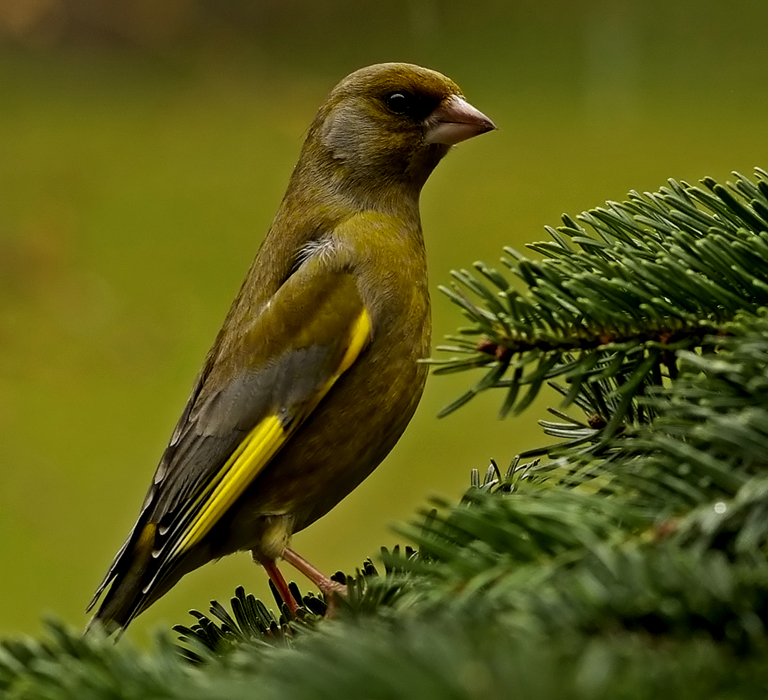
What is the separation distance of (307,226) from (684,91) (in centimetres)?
191

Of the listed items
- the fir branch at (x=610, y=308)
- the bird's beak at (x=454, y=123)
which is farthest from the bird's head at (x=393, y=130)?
the fir branch at (x=610, y=308)

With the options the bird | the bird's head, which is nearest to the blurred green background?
the bird's head

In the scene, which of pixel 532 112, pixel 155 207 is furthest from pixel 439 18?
pixel 155 207

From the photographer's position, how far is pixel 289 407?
96cm

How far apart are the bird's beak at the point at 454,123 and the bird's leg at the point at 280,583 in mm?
478

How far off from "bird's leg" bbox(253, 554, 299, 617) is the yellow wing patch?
8cm

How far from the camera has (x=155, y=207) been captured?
2721 mm

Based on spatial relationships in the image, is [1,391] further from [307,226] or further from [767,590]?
[767,590]

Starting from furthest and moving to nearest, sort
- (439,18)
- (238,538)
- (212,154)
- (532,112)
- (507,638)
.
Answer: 1. (212,154)
2. (532,112)
3. (439,18)
4. (238,538)
5. (507,638)

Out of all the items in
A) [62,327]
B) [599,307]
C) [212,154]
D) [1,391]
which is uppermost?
[212,154]

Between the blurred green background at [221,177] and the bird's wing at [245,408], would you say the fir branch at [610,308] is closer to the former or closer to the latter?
the bird's wing at [245,408]

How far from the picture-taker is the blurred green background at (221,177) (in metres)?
2.52

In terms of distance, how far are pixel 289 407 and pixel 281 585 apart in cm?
17

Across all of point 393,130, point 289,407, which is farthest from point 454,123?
point 289,407
